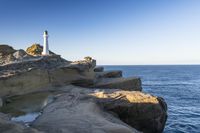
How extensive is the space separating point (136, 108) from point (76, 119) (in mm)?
6608

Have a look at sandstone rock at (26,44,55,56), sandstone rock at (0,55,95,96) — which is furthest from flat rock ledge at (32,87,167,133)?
sandstone rock at (26,44,55,56)

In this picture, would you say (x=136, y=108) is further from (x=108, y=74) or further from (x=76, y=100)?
(x=108, y=74)

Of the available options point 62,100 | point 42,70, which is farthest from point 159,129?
point 42,70

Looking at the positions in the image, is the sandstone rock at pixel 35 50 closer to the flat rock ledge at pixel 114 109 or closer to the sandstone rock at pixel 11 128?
the flat rock ledge at pixel 114 109

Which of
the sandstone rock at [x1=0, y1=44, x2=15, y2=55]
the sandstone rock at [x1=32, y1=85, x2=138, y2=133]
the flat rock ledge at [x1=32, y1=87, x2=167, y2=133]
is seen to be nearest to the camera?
the sandstone rock at [x1=32, y1=85, x2=138, y2=133]

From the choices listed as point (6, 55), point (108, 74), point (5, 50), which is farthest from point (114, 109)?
point (5, 50)

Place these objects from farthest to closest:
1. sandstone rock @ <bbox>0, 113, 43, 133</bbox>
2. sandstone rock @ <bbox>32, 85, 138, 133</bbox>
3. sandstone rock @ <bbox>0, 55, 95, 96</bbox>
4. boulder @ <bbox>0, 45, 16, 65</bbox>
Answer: boulder @ <bbox>0, 45, 16, 65</bbox> → sandstone rock @ <bbox>0, 55, 95, 96</bbox> → sandstone rock @ <bbox>32, 85, 138, 133</bbox> → sandstone rock @ <bbox>0, 113, 43, 133</bbox>

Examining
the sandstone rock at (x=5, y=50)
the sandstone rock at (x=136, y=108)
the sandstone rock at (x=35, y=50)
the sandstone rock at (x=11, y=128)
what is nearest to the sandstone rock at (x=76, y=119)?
the sandstone rock at (x=136, y=108)

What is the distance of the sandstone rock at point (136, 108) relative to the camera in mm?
20141

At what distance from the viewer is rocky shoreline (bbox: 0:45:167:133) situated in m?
13.8

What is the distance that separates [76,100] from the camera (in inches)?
795

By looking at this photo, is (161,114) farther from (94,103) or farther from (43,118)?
(43,118)

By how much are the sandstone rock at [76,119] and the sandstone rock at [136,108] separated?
1.36m

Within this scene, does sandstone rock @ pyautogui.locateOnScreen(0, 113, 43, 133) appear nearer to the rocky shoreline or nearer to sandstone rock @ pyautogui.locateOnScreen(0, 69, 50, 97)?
the rocky shoreline
